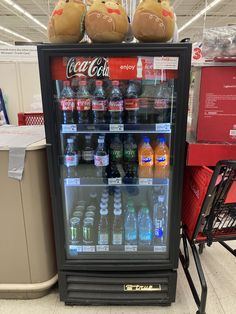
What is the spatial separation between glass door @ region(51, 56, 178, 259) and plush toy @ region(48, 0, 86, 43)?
114 millimetres

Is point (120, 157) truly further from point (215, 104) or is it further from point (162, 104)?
point (215, 104)

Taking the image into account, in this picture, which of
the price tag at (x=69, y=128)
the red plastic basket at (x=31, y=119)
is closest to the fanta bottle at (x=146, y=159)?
the price tag at (x=69, y=128)

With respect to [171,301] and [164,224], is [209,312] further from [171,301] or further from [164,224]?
[164,224]

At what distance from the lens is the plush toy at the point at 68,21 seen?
4.20 ft

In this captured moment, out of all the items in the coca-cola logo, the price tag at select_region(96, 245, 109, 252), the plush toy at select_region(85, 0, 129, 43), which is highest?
the plush toy at select_region(85, 0, 129, 43)

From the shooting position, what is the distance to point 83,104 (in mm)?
1485

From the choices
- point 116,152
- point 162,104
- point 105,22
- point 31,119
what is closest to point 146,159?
point 116,152

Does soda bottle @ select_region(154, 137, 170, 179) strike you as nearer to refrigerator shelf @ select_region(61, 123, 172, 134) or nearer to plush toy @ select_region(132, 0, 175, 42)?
refrigerator shelf @ select_region(61, 123, 172, 134)

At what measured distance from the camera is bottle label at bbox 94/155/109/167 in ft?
5.08

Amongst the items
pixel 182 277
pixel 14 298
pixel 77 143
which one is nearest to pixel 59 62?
pixel 77 143

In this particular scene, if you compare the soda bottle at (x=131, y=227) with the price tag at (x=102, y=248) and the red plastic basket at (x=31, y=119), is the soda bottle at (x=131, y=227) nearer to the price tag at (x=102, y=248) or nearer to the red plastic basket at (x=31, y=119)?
the price tag at (x=102, y=248)

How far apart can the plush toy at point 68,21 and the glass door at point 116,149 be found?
0.11m

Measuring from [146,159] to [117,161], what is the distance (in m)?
0.20

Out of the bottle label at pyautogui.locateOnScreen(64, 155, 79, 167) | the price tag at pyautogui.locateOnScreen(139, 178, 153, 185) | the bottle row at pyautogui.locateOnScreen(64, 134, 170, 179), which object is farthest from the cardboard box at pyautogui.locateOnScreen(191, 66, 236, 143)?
the bottle label at pyautogui.locateOnScreen(64, 155, 79, 167)
